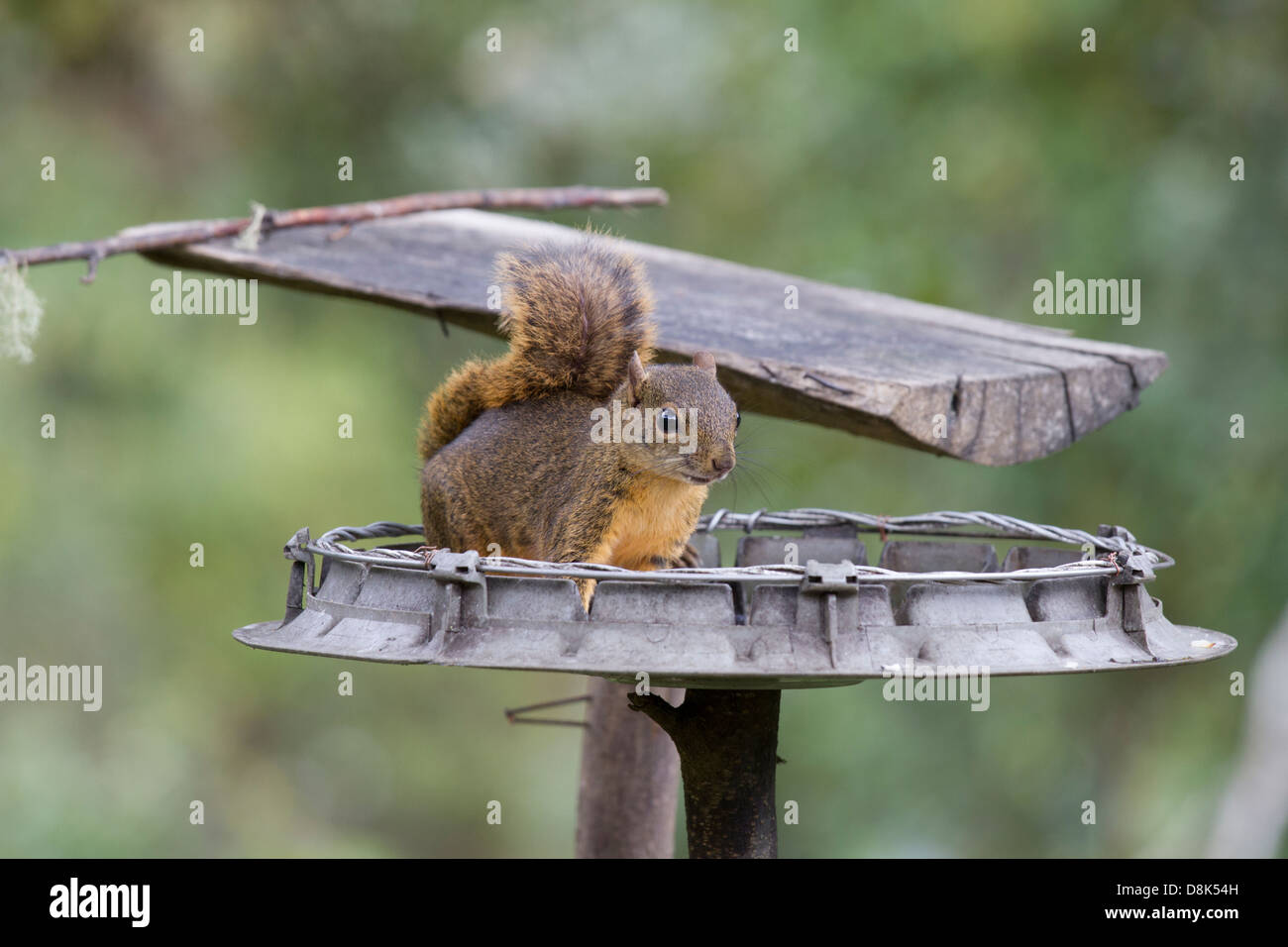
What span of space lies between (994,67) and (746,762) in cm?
429

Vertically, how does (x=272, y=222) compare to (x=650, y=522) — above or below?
above

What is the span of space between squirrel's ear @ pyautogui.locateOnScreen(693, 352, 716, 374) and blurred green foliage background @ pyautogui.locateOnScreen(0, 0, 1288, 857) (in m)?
3.04

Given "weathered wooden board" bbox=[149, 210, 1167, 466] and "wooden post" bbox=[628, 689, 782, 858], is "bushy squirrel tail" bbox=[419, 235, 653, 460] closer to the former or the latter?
"weathered wooden board" bbox=[149, 210, 1167, 466]

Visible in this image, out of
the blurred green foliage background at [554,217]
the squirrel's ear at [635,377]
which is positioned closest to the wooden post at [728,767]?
the squirrel's ear at [635,377]

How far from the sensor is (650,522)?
7.38 feet

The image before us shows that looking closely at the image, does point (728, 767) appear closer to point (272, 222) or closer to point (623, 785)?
point (623, 785)

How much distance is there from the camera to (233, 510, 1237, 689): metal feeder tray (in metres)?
1.54

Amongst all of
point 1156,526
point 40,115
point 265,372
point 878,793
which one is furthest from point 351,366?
point 1156,526

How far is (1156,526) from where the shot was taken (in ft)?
16.6

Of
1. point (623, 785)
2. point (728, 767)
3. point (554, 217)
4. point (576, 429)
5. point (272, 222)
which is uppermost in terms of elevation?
point (554, 217)

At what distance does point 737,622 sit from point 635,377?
0.60 metres

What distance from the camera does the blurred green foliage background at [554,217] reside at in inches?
211

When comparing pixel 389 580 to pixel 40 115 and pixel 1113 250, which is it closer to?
pixel 1113 250

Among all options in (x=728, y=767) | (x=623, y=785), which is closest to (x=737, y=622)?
(x=728, y=767)
